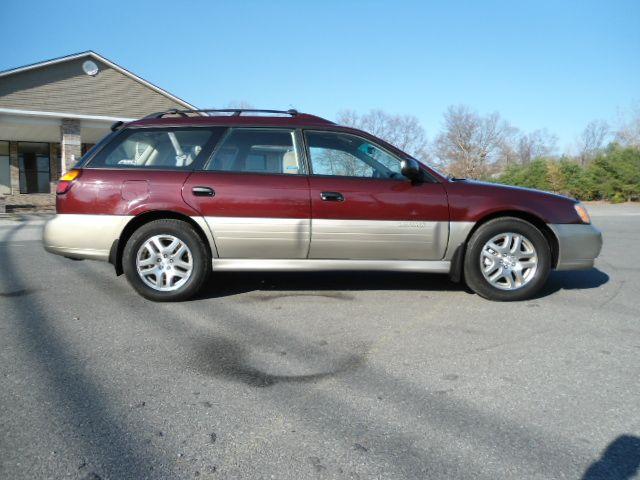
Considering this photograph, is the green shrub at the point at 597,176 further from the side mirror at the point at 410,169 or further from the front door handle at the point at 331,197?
the front door handle at the point at 331,197

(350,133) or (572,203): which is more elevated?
(350,133)

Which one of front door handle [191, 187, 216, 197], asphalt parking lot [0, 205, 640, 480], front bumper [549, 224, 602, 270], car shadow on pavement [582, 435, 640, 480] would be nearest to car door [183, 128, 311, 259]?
front door handle [191, 187, 216, 197]

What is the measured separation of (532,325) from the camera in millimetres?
3893

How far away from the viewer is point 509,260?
181 inches

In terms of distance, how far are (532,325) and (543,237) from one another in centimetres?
108

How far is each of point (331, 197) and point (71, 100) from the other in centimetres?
1732

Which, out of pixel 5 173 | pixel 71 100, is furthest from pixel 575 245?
pixel 5 173

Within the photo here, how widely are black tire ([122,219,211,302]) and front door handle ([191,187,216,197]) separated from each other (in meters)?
0.31

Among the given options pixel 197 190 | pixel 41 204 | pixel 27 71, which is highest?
pixel 27 71

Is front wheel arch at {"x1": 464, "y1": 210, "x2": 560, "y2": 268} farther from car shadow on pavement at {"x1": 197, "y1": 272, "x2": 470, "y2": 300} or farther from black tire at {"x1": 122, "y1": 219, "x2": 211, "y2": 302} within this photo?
black tire at {"x1": 122, "y1": 219, "x2": 211, "y2": 302}

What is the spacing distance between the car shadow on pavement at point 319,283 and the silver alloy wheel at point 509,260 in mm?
532

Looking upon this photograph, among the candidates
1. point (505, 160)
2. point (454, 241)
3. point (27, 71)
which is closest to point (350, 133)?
point (454, 241)

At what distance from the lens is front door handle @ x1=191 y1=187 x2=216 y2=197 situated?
4438 millimetres

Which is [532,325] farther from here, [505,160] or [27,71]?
[505,160]
